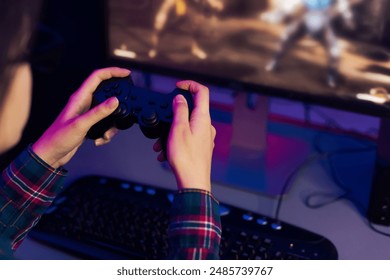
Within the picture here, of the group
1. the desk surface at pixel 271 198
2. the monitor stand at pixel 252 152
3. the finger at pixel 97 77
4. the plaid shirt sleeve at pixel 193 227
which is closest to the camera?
the plaid shirt sleeve at pixel 193 227

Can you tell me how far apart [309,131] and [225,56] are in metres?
0.26

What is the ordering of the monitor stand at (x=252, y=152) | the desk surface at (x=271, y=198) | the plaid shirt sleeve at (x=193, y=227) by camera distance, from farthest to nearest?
1. the monitor stand at (x=252, y=152)
2. the desk surface at (x=271, y=198)
3. the plaid shirt sleeve at (x=193, y=227)

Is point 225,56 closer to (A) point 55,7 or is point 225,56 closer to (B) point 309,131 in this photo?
(B) point 309,131

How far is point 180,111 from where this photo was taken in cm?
56

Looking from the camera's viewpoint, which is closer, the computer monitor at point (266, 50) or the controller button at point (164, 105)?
the controller button at point (164, 105)

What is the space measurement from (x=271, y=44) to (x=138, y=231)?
0.35m

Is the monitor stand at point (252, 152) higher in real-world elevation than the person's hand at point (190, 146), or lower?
higher

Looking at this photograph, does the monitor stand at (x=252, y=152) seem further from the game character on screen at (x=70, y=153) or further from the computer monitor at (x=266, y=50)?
the game character on screen at (x=70, y=153)

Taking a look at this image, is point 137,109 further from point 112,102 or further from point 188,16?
point 188,16

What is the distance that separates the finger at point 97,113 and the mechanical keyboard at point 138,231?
0.21 m

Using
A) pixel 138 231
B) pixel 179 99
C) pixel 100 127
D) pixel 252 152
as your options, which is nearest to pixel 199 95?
pixel 179 99

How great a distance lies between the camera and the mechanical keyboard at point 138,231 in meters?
0.71

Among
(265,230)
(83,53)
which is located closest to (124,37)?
(83,53)

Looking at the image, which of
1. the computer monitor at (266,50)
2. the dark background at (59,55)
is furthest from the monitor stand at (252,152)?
the dark background at (59,55)
